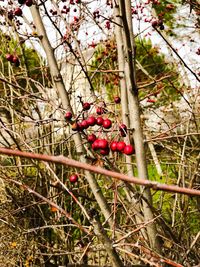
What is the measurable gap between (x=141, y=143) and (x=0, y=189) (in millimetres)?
2894

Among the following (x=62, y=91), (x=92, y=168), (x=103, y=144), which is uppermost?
(x=62, y=91)

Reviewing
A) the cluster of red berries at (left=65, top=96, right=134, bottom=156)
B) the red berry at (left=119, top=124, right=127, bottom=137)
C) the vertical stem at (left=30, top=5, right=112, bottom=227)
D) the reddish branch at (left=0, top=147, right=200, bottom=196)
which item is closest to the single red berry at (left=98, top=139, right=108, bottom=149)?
the cluster of red berries at (left=65, top=96, right=134, bottom=156)

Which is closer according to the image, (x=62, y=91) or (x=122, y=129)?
(x=122, y=129)

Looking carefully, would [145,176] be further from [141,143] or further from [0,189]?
[0,189]

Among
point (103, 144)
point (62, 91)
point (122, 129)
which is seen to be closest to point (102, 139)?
point (103, 144)

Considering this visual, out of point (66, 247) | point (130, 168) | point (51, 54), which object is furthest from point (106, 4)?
point (66, 247)

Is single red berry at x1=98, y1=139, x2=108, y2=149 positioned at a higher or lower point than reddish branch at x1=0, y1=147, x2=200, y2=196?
lower

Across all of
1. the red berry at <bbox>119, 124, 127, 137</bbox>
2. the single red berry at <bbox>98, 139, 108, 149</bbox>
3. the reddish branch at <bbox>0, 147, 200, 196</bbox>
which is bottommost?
the single red berry at <bbox>98, 139, 108, 149</bbox>

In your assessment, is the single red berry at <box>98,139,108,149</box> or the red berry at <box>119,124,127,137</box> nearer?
the single red berry at <box>98,139,108,149</box>

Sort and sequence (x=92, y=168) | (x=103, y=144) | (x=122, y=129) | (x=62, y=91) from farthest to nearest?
(x=62, y=91) → (x=122, y=129) → (x=103, y=144) → (x=92, y=168)

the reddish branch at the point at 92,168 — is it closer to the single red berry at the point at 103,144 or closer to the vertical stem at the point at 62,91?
the single red berry at the point at 103,144

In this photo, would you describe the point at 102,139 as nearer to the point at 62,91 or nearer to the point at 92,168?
the point at 62,91

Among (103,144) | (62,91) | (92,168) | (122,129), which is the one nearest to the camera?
(92,168)

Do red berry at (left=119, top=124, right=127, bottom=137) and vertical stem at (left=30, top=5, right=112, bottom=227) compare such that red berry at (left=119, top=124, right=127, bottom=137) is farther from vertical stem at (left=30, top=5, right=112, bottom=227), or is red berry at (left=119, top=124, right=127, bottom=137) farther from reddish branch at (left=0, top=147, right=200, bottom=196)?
reddish branch at (left=0, top=147, right=200, bottom=196)
